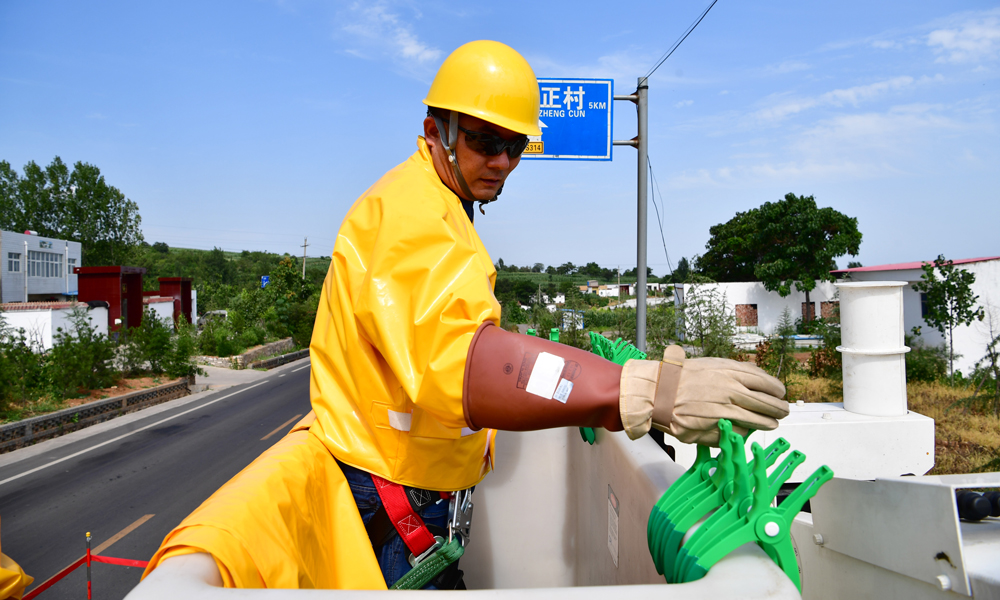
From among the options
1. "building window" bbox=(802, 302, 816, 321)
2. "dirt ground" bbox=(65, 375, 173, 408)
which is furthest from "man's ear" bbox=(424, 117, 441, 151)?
"building window" bbox=(802, 302, 816, 321)

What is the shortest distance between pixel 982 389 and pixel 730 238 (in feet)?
118

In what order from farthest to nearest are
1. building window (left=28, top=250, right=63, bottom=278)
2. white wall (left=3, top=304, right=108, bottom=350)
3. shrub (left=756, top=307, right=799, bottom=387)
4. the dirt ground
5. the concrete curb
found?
1. building window (left=28, top=250, right=63, bottom=278)
2. white wall (left=3, top=304, right=108, bottom=350)
3. shrub (left=756, top=307, right=799, bottom=387)
4. the dirt ground
5. the concrete curb

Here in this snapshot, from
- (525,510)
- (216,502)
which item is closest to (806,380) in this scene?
(525,510)

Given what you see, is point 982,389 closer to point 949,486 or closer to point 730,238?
point 949,486

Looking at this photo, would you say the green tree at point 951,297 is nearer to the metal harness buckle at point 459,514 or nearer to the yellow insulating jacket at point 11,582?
the metal harness buckle at point 459,514

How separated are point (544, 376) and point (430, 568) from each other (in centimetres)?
90

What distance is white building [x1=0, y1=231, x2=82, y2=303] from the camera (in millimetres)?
34781

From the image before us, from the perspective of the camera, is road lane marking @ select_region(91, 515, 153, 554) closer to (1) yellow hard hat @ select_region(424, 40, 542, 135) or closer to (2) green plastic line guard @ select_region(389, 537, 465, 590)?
(2) green plastic line guard @ select_region(389, 537, 465, 590)

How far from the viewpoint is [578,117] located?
7863 mm

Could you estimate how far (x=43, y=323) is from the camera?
21.3 metres

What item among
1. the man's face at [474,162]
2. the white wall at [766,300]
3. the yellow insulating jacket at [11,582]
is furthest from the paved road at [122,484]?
the white wall at [766,300]

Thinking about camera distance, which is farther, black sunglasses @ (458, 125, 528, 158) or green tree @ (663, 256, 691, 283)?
green tree @ (663, 256, 691, 283)

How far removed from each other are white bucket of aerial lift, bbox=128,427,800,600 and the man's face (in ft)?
3.19

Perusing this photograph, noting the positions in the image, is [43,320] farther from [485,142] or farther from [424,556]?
[485,142]
